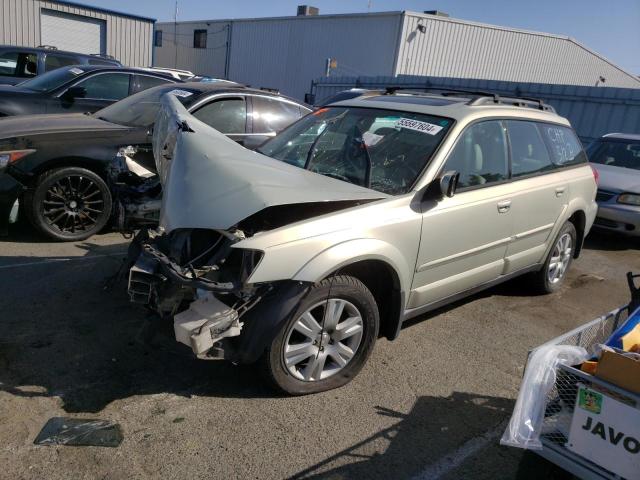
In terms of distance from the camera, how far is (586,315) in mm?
4809

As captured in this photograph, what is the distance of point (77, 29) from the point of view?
2058 cm

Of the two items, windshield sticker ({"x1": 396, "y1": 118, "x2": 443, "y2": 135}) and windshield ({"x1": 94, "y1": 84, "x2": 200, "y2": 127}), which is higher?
windshield sticker ({"x1": 396, "y1": 118, "x2": 443, "y2": 135})

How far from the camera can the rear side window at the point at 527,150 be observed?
4195 mm

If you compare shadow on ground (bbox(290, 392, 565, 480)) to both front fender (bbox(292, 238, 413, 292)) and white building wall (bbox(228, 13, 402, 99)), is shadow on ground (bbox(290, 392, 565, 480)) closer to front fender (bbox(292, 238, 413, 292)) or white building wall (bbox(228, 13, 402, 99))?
front fender (bbox(292, 238, 413, 292))

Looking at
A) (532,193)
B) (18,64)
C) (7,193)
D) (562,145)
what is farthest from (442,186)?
(18,64)

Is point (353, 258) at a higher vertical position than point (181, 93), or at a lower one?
lower

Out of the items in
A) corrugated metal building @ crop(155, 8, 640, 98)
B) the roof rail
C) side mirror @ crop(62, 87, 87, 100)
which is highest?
corrugated metal building @ crop(155, 8, 640, 98)

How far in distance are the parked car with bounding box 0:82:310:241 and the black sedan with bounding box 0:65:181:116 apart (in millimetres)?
1387

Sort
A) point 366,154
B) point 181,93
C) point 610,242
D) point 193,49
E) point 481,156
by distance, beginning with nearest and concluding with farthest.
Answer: point 366,154
point 481,156
point 181,93
point 610,242
point 193,49

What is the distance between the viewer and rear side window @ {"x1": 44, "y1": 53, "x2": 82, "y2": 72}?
36.1 ft

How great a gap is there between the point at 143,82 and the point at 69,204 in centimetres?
366

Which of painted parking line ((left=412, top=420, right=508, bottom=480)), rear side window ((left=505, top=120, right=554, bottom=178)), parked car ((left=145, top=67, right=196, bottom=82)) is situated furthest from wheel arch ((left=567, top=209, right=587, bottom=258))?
parked car ((left=145, top=67, right=196, bottom=82))

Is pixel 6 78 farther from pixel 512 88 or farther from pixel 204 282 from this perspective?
pixel 512 88

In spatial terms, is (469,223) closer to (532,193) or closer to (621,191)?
(532,193)
